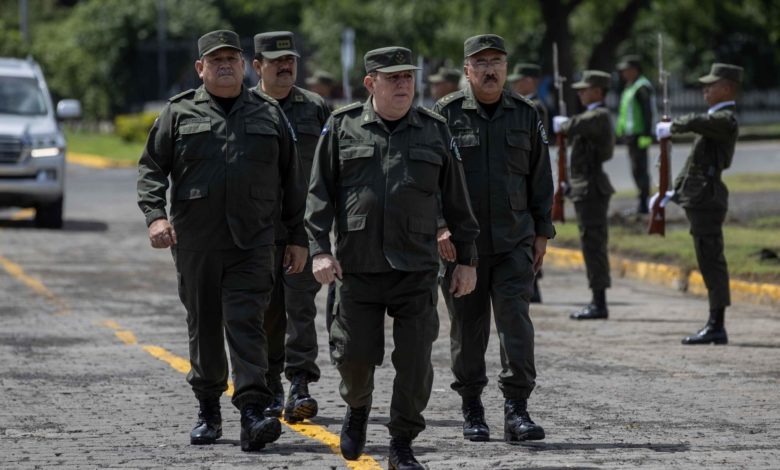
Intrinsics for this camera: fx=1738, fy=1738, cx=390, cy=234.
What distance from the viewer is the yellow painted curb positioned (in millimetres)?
39469

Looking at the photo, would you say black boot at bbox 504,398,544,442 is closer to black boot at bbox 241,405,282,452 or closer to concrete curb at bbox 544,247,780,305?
black boot at bbox 241,405,282,452

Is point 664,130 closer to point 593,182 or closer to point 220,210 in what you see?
point 593,182

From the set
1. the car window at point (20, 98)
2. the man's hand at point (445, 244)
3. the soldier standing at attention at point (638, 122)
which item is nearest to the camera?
the man's hand at point (445, 244)

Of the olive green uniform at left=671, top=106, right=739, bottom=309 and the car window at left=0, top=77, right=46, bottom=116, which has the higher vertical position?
the car window at left=0, top=77, right=46, bottom=116

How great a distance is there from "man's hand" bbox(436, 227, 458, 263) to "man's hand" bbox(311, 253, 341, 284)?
50 cm

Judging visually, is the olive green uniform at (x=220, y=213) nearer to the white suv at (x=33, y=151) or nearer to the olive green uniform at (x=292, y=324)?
the olive green uniform at (x=292, y=324)

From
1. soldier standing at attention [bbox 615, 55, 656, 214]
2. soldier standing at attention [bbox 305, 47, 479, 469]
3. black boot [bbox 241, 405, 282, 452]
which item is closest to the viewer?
soldier standing at attention [bbox 305, 47, 479, 469]

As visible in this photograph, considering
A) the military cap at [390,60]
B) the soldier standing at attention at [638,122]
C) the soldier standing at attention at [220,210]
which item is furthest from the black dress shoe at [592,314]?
the soldier standing at attention at [638,122]

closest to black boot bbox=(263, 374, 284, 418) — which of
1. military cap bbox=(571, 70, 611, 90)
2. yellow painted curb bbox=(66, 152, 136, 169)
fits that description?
military cap bbox=(571, 70, 611, 90)

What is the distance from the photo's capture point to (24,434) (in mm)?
8492

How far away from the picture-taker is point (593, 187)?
13.8 meters

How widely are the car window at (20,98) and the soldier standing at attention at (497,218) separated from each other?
50.2 ft

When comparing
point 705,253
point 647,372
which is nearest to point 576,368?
point 647,372

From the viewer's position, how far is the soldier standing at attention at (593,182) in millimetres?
13758
